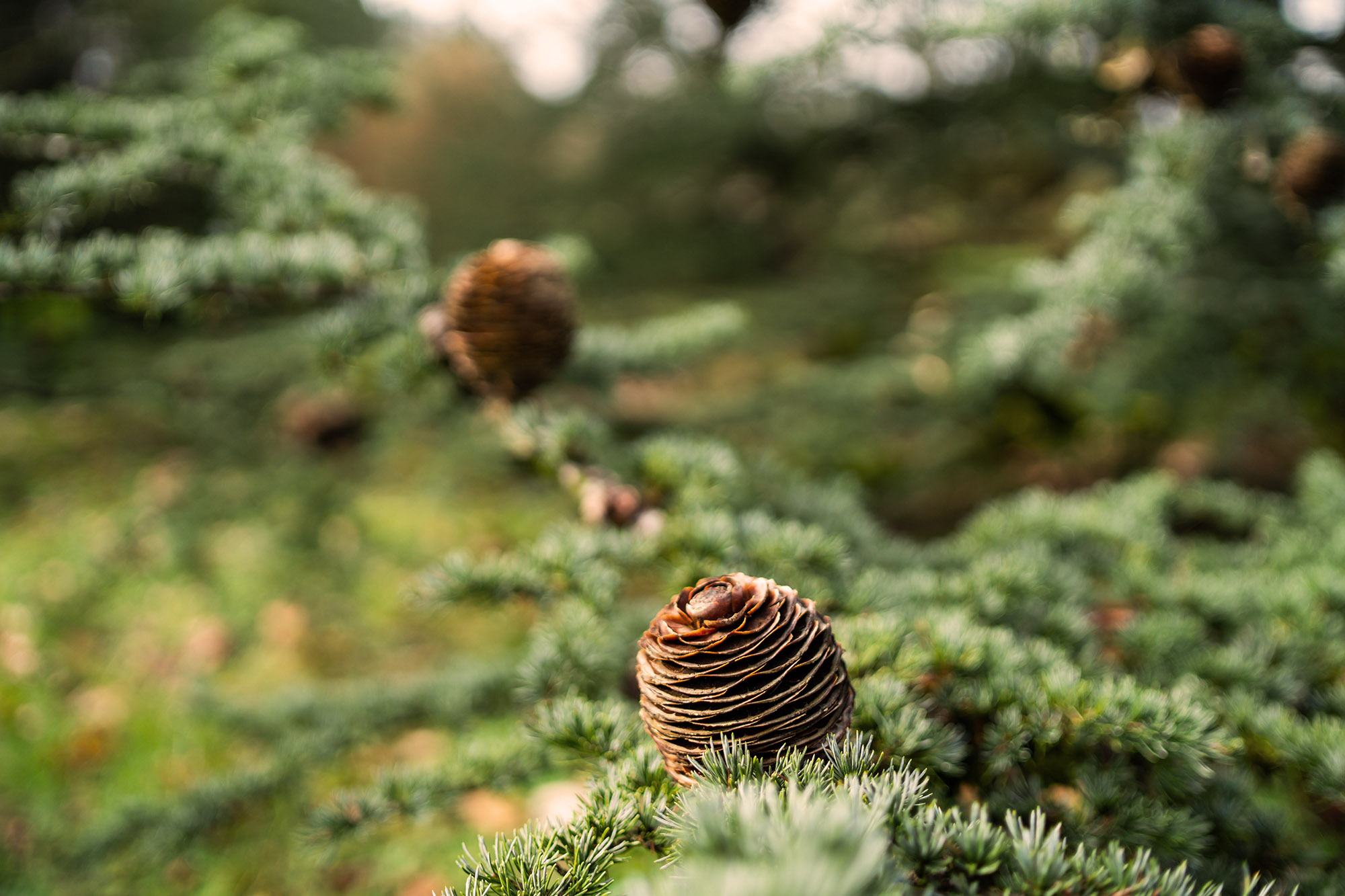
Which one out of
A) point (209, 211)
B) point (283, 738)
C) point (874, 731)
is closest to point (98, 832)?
point (283, 738)

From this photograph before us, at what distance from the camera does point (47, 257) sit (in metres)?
0.80

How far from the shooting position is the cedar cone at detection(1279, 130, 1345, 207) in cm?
128

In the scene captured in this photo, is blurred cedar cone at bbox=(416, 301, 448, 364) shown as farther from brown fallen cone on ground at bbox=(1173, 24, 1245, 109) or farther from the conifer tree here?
brown fallen cone on ground at bbox=(1173, 24, 1245, 109)

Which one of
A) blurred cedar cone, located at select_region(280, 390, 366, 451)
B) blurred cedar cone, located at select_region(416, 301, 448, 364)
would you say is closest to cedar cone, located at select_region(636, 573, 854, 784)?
blurred cedar cone, located at select_region(416, 301, 448, 364)

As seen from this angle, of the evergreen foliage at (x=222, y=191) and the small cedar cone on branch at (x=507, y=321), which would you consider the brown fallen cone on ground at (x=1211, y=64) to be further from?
the evergreen foliage at (x=222, y=191)

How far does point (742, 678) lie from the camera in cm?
53

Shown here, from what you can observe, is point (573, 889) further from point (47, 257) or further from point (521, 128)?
point (521, 128)

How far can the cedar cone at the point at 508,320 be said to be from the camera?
96 cm

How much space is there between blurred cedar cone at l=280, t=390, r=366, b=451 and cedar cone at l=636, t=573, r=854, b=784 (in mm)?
2171

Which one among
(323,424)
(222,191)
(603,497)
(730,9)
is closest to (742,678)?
(603,497)

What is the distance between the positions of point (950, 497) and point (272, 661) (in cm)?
273

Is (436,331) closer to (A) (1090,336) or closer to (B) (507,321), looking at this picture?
(B) (507,321)

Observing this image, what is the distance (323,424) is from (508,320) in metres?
1.86

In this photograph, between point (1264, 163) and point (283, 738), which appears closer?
point (283, 738)
